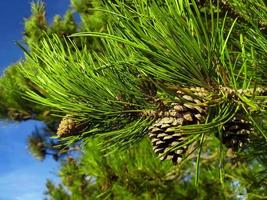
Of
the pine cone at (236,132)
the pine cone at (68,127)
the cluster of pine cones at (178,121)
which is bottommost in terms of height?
the pine cone at (236,132)

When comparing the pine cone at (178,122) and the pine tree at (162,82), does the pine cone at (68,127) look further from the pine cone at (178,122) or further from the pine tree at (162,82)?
the pine cone at (178,122)

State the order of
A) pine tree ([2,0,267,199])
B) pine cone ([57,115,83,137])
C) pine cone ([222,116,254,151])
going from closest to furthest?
pine tree ([2,0,267,199])
pine cone ([222,116,254,151])
pine cone ([57,115,83,137])

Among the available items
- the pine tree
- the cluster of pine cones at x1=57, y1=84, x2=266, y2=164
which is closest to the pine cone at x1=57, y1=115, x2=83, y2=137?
the pine tree

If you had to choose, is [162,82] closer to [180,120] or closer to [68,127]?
[180,120]

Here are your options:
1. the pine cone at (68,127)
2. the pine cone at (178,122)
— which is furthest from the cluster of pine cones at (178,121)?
the pine cone at (68,127)

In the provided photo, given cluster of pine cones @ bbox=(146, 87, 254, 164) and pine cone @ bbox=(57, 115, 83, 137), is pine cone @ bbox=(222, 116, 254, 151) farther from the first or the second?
pine cone @ bbox=(57, 115, 83, 137)

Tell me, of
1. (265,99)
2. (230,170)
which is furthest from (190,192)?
(265,99)
